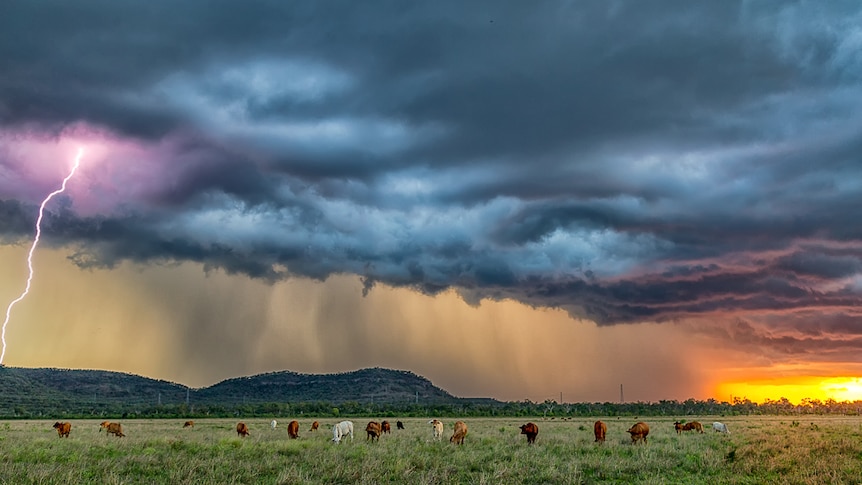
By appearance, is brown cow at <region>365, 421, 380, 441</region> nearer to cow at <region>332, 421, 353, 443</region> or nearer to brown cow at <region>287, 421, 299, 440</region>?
cow at <region>332, 421, 353, 443</region>

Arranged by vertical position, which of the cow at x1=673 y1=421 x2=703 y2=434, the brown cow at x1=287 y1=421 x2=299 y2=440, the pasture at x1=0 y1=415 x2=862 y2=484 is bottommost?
the cow at x1=673 y1=421 x2=703 y2=434

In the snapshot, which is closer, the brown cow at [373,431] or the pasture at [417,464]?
the pasture at [417,464]

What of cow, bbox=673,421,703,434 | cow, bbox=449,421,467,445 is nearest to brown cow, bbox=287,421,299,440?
cow, bbox=449,421,467,445

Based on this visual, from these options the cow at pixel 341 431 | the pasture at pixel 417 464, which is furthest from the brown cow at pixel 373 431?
the pasture at pixel 417 464

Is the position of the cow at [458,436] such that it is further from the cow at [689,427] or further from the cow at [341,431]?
the cow at [689,427]

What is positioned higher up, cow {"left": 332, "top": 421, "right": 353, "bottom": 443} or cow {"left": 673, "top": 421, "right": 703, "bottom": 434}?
cow {"left": 332, "top": 421, "right": 353, "bottom": 443}

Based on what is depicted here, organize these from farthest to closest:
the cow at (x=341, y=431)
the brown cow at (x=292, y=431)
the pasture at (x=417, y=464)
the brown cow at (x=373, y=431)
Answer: the brown cow at (x=292, y=431) < the brown cow at (x=373, y=431) < the cow at (x=341, y=431) < the pasture at (x=417, y=464)

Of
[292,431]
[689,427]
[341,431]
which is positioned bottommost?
[689,427]

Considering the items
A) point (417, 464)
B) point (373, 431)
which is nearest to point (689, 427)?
Result: point (373, 431)

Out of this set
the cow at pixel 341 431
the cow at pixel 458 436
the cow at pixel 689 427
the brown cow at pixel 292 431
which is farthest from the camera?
the cow at pixel 689 427

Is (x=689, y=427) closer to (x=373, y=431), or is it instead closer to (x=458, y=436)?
(x=458, y=436)

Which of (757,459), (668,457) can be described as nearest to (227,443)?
(668,457)

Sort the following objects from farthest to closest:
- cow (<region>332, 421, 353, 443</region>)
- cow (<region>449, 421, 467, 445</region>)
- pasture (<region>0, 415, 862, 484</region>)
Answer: cow (<region>332, 421, 353, 443</region>) → cow (<region>449, 421, 467, 445</region>) → pasture (<region>0, 415, 862, 484</region>)

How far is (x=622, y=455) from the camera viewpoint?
31031mm
